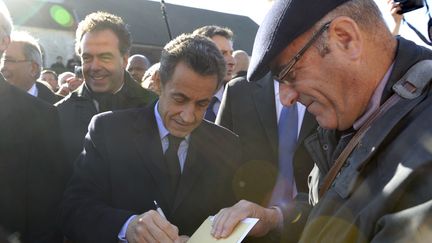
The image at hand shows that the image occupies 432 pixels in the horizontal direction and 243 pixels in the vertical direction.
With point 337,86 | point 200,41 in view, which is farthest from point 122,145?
point 337,86

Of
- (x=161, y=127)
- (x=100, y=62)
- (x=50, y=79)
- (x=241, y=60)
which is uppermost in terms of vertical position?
(x=100, y=62)

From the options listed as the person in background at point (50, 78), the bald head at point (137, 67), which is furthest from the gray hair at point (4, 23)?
the person in background at point (50, 78)

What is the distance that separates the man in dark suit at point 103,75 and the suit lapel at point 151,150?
103 cm

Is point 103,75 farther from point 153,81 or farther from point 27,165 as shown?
point 27,165

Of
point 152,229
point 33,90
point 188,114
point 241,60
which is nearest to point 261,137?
point 188,114

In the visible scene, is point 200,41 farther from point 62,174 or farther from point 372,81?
point 372,81

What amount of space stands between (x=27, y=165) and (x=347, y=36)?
7.01ft

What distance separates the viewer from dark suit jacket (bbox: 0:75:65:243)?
2.80 metres

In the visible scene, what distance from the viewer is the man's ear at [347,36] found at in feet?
4.70

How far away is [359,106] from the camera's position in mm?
1513

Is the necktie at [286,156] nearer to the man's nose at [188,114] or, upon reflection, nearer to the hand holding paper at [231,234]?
the man's nose at [188,114]

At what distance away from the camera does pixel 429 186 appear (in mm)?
1142

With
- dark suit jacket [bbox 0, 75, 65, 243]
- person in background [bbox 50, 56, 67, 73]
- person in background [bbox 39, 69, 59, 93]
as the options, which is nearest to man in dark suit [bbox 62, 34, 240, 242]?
dark suit jacket [bbox 0, 75, 65, 243]

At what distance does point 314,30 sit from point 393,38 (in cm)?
27
